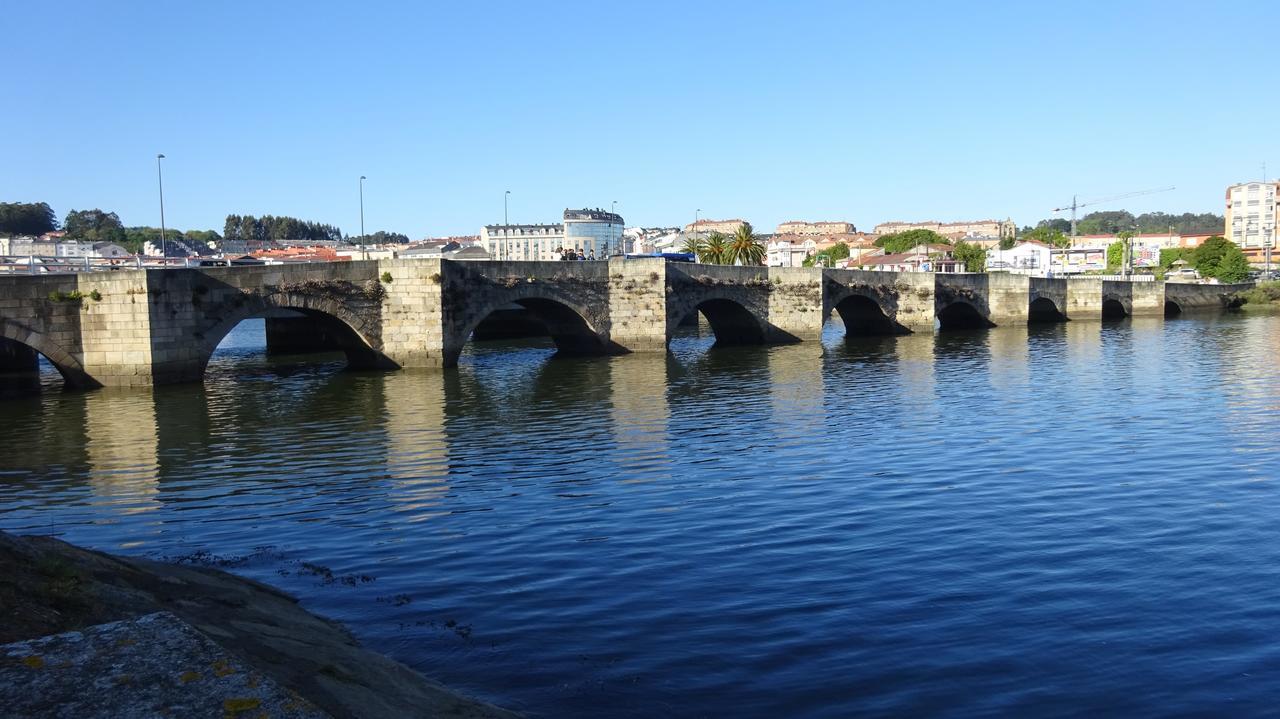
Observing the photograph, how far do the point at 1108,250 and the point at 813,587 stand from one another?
600 feet

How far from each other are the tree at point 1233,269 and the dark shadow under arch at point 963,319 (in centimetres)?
7045

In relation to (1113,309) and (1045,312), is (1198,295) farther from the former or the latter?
(1045,312)

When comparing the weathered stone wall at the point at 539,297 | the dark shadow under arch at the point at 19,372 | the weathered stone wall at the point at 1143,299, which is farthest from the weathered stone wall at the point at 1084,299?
the dark shadow under arch at the point at 19,372

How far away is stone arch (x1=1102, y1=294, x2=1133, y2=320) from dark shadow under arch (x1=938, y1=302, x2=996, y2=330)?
66.6ft

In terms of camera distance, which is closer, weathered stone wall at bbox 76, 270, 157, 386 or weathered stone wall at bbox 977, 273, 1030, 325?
weathered stone wall at bbox 76, 270, 157, 386

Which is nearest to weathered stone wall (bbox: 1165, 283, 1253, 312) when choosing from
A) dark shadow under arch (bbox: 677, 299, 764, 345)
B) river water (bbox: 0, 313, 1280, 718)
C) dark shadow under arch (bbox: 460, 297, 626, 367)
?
dark shadow under arch (bbox: 677, 299, 764, 345)

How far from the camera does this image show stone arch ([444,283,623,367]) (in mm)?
44469

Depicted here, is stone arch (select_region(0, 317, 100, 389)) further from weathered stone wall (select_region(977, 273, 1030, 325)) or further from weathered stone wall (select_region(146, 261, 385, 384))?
weathered stone wall (select_region(977, 273, 1030, 325))

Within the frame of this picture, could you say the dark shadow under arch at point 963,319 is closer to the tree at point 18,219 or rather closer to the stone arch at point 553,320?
the stone arch at point 553,320

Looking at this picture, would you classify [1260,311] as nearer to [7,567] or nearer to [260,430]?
[260,430]

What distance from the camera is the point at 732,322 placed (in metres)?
61.1

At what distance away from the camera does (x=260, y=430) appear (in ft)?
92.6

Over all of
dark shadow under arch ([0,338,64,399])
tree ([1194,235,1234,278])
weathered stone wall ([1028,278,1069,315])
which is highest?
tree ([1194,235,1234,278])

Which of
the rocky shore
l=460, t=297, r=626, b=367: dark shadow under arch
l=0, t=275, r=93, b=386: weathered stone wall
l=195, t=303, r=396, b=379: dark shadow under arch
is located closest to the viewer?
the rocky shore
